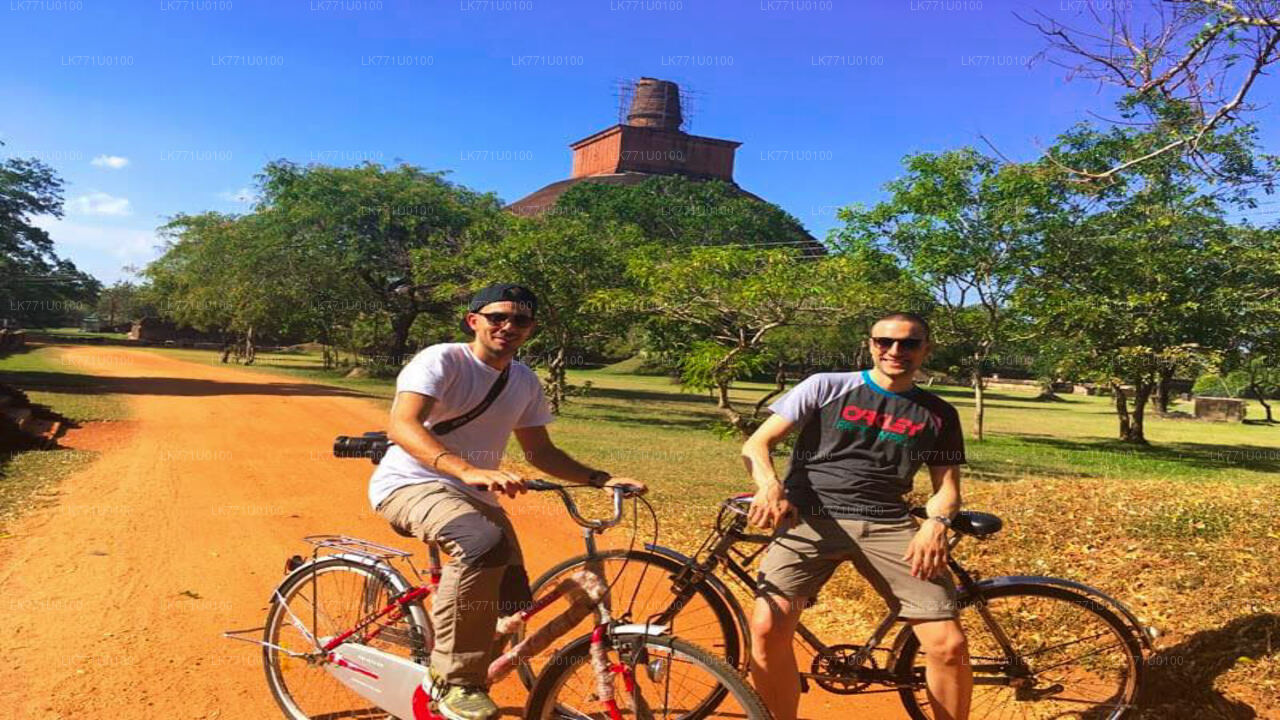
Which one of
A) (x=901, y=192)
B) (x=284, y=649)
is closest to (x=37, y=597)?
(x=284, y=649)

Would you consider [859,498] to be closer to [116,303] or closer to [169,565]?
[169,565]

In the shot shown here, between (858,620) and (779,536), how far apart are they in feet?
8.05

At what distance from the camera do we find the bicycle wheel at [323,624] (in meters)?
3.50

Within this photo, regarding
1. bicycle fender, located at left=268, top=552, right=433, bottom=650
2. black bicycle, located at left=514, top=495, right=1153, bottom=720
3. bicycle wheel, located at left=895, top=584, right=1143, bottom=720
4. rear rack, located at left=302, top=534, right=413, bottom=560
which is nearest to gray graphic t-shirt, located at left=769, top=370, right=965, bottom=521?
black bicycle, located at left=514, top=495, right=1153, bottom=720

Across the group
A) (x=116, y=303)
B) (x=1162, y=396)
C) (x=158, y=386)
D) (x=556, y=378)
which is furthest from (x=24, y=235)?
(x=116, y=303)

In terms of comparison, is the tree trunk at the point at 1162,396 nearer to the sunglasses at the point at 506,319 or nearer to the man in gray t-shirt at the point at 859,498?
the man in gray t-shirt at the point at 859,498

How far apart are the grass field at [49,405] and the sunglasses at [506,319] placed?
18.6ft

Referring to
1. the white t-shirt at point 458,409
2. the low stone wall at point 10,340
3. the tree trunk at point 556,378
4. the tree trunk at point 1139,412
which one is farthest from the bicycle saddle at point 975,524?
the low stone wall at point 10,340

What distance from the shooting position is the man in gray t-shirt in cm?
313

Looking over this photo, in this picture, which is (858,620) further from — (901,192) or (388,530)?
(901,192)

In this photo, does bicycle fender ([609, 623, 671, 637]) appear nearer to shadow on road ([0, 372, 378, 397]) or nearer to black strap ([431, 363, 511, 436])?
black strap ([431, 363, 511, 436])

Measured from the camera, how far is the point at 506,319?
3160mm

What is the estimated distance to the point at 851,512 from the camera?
324cm

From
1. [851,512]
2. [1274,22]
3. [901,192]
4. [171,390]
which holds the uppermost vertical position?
[901,192]
